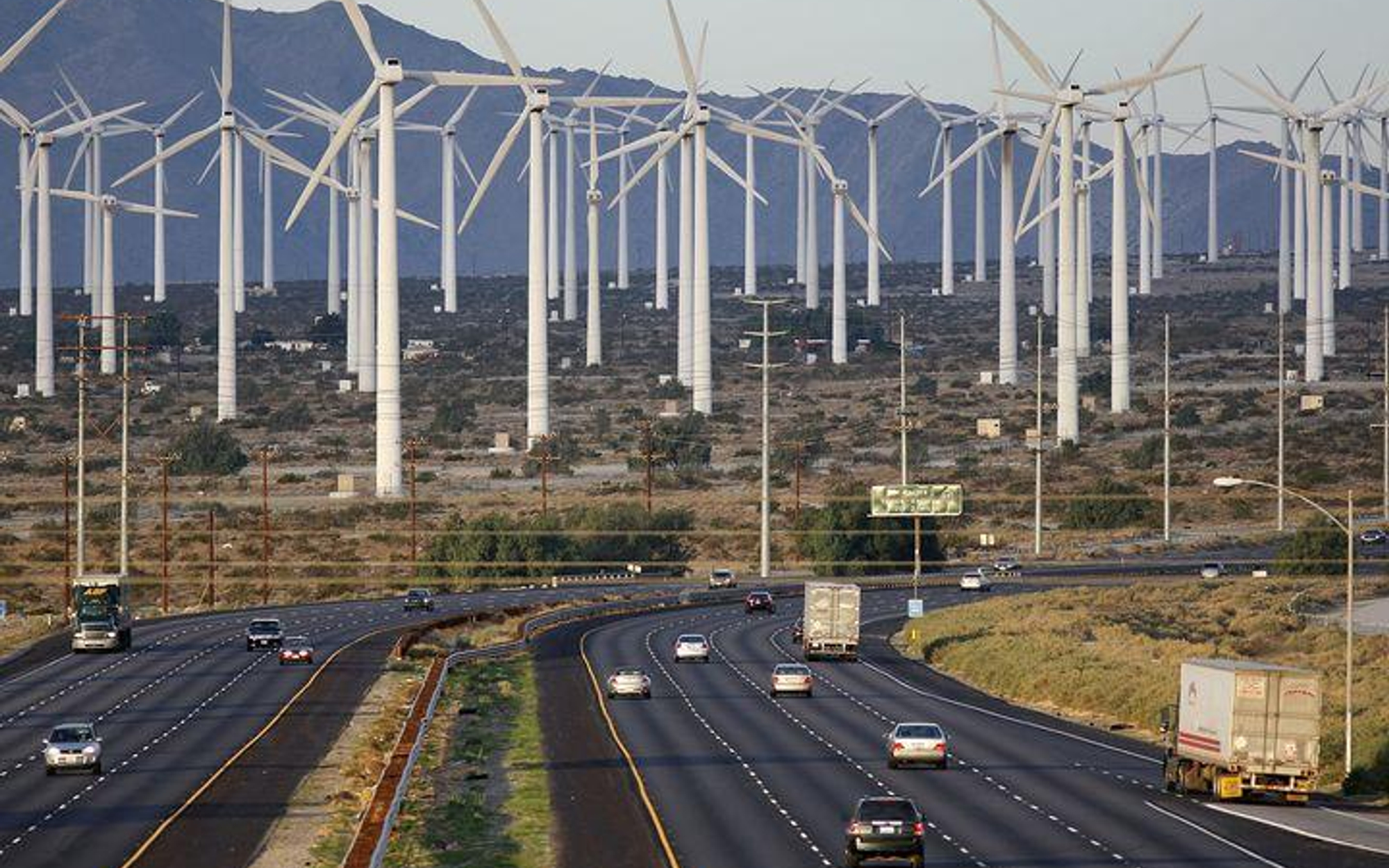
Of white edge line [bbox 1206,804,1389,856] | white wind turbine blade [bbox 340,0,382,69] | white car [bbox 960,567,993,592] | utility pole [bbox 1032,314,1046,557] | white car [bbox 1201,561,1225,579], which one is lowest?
white edge line [bbox 1206,804,1389,856]

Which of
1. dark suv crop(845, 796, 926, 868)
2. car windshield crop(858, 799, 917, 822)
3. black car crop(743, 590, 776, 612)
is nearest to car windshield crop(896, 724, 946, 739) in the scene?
car windshield crop(858, 799, 917, 822)

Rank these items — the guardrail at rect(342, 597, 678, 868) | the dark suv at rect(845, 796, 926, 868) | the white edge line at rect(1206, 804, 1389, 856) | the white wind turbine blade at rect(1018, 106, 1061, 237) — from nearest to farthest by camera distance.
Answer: the dark suv at rect(845, 796, 926, 868) < the guardrail at rect(342, 597, 678, 868) < the white edge line at rect(1206, 804, 1389, 856) < the white wind turbine blade at rect(1018, 106, 1061, 237)

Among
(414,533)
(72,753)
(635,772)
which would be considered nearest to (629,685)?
(635,772)

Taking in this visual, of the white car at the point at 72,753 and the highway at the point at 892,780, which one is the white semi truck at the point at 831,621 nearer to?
the highway at the point at 892,780

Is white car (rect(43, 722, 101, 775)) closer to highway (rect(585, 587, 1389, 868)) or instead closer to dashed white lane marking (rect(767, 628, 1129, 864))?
highway (rect(585, 587, 1389, 868))

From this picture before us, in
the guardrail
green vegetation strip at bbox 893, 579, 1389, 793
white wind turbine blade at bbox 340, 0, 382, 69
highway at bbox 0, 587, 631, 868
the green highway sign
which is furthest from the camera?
white wind turbine blade at bbox 340, 0, 382, 69

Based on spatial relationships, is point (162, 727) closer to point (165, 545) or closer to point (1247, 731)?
point (1247, 731)

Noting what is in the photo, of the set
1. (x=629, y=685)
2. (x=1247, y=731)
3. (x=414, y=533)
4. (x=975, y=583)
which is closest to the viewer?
(x=1247, y=731)
